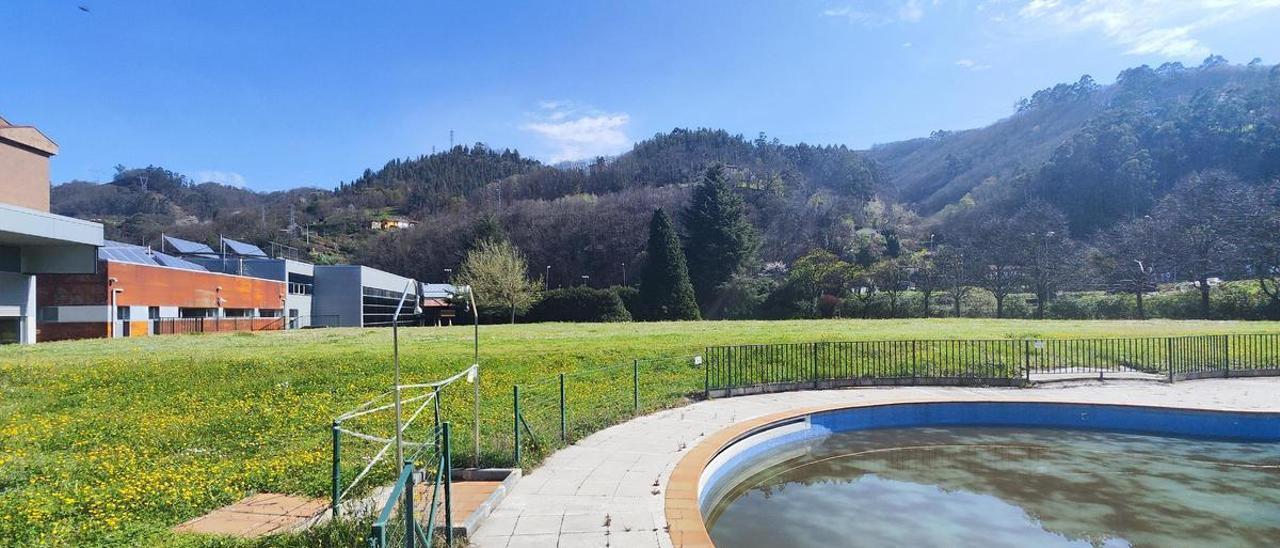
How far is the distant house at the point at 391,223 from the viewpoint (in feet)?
332

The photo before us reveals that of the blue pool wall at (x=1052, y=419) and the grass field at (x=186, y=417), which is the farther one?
the blue pool wall at (x=1052, y=419)

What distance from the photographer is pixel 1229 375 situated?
15.8 meters

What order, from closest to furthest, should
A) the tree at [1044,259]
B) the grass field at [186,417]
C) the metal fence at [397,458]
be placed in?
1. the metal fence at [397,458]
2. the grass field at [186,417]
3. the tree at [1044,259]

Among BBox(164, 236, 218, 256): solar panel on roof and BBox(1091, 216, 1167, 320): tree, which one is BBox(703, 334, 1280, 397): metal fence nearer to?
BBox(1091, 216, 1167, 320): tree

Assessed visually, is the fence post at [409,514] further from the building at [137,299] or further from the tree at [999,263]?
the tree at [999,263]

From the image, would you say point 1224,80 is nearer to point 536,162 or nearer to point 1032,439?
point 536,162

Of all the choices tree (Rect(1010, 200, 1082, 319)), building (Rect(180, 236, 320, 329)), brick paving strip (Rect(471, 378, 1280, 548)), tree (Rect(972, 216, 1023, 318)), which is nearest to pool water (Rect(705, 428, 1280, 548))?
brick paving strip (Rect(471, 378, 1280, 548))

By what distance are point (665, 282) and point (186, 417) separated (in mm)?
40369

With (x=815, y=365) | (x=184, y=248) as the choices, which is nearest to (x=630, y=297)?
(x=184, y=248)

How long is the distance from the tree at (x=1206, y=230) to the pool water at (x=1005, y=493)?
34.1 m

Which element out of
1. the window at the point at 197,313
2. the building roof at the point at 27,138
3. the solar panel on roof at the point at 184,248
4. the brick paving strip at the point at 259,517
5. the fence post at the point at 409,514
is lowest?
the brick paving strip at the point at 259,517

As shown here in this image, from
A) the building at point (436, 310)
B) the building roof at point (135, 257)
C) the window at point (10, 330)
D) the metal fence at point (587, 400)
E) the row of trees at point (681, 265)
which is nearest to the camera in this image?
the metal fence at point (587, 400)

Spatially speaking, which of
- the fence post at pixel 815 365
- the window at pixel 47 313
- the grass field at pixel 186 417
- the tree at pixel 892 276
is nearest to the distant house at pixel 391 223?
the window at pixel 47 313

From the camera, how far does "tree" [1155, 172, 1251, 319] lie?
40.9 metres
